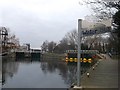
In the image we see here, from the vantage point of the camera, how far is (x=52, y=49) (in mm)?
125625

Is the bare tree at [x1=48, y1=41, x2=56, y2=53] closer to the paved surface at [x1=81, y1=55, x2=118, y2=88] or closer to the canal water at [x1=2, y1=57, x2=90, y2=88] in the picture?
the canal water at [x1=2, y1=57, x2=90, y2=88]

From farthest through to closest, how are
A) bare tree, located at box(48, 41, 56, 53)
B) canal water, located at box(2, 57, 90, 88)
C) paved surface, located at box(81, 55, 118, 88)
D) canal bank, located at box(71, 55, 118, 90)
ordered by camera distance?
bare tree, located at box(48, 41, 56, 53) → canal water, located at box(2, 57, 90, 88) → paved surface, located at box(81, 55, 118, 88) → canal bank, located at box(71, 55, 118, 90)

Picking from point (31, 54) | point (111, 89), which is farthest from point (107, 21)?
point (31, 54)

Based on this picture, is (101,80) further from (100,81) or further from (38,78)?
(38,78)

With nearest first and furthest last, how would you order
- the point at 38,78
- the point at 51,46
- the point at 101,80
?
1. the point at 101,80
2. the point at 38,78
3. the point at 51,46

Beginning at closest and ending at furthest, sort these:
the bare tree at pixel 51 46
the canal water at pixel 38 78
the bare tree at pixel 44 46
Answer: the canal water at pixel 38 78 < the bare tree at pixel 51 46 < the bare tree at pixel 44 46

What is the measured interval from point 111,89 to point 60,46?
107 m

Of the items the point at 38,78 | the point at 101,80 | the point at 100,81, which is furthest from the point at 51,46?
the point at 100,81

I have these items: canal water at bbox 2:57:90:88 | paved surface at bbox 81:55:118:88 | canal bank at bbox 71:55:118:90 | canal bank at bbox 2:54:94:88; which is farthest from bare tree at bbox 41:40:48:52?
canal bank at bbox 71:55:118:90

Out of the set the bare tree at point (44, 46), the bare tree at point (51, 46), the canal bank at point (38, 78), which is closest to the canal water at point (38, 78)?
the canal bank at point (38, 78)

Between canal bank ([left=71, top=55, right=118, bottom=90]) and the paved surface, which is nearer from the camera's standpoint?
canal bank ([left=71, top=55, right=118, bottom=90])

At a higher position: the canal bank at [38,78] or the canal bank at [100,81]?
the canal bank at [100,81]

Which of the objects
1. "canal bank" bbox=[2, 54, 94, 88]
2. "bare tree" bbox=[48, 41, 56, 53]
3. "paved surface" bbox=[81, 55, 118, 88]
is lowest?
"canal bank" bbox=[2, 54, 94, 88]

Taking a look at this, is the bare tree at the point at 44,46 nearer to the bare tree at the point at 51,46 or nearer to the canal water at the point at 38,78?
the bare tree at the point at 51,46
